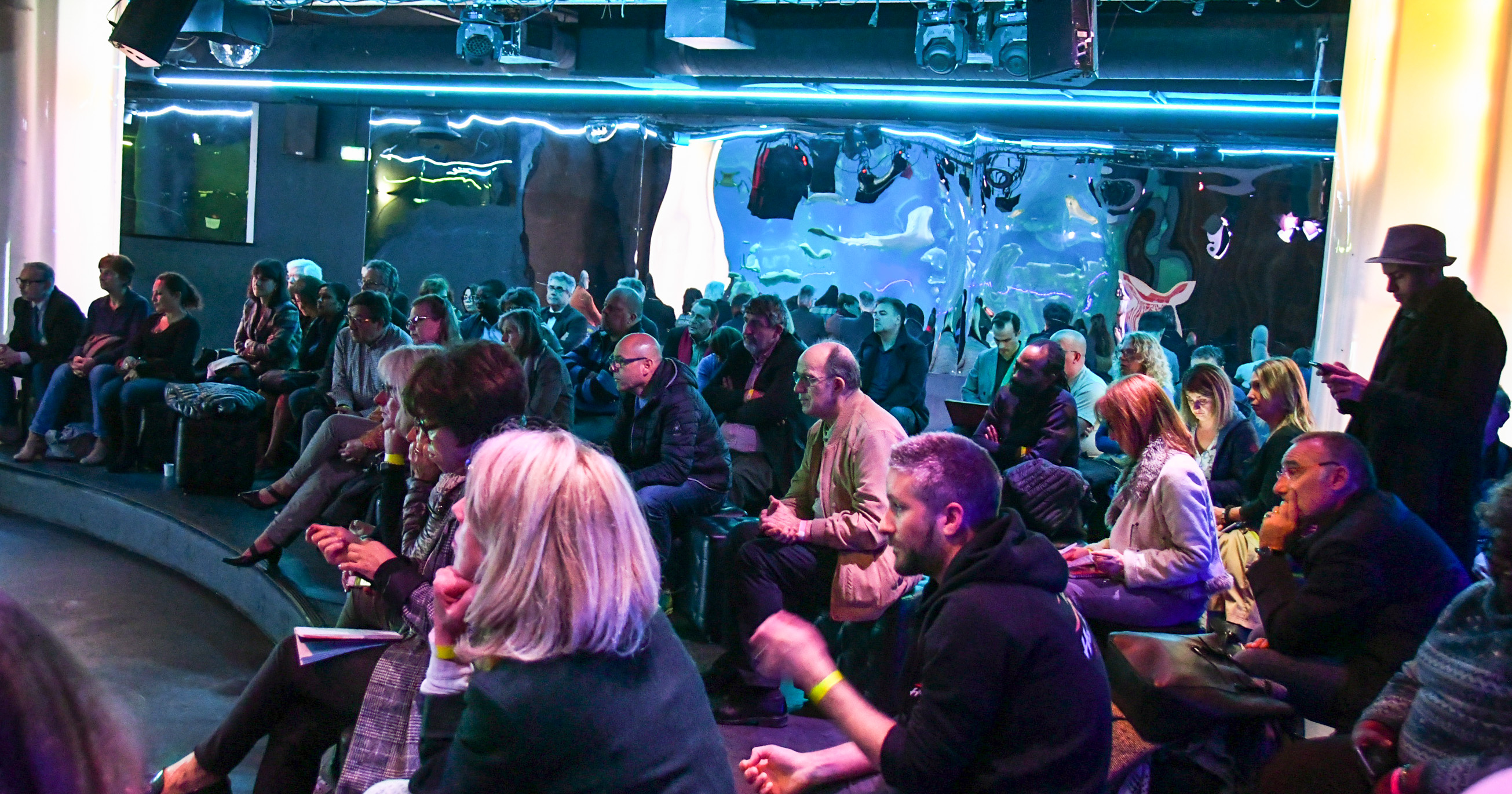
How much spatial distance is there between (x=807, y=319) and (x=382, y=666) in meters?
7.20

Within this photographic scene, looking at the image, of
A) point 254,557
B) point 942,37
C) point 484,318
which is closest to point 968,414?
point 942,37

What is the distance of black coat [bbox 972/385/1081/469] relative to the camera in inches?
189

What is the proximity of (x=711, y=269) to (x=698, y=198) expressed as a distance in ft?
2.03

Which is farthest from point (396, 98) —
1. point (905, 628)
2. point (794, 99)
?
point (905, 628)

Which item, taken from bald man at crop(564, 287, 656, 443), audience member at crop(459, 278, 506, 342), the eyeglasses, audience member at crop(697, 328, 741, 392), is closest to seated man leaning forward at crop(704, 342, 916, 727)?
the eyeglasses

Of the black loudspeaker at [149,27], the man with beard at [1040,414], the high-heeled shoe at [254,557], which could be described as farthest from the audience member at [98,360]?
the man with beard at [1040,414]

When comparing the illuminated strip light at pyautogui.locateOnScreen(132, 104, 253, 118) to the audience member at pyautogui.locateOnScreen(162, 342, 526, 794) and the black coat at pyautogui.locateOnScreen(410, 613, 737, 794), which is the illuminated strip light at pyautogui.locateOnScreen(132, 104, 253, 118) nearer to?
the audience member at pyautogui.locateOnScreen(162, 342, 526, 794)

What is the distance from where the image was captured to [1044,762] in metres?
1.98

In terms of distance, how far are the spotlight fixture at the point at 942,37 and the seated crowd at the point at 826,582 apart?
72.6 inches

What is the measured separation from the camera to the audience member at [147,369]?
712cm

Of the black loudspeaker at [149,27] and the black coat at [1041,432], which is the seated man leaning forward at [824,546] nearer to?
the black coat at [1041,432]

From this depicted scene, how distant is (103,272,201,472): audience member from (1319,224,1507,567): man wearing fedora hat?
20.8 ft

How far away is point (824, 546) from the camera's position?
3945 millimetres

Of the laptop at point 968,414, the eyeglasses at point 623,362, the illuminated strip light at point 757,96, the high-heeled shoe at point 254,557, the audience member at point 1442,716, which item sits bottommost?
the high-heeled shoe at point 254,557
